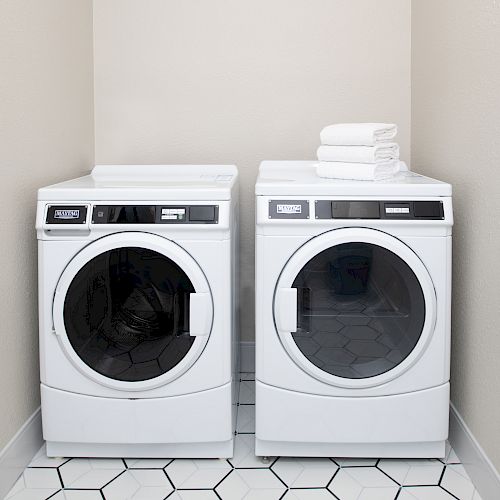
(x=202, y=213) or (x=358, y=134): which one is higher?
(x=358, y=134)

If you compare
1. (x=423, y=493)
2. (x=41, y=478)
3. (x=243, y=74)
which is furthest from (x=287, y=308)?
(x=243, y=74)

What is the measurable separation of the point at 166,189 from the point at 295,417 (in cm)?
86

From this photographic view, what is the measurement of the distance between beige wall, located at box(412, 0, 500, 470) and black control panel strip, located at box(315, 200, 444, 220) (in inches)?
6.1

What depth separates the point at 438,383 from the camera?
205cm

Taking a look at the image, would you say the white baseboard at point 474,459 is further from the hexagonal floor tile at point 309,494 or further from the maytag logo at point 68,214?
the maytag logo at point 68,214

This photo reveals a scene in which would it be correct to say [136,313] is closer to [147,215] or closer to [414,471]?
[147,215]

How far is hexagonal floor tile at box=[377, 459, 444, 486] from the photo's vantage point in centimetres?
199

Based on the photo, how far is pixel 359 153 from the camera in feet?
7.06

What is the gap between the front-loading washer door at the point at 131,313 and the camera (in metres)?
2.01

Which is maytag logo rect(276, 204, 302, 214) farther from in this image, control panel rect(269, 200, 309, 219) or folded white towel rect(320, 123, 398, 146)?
folded white towel rect(320, 123, 398, 146)

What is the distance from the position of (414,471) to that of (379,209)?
87 centimetres

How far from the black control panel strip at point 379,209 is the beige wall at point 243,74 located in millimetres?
916

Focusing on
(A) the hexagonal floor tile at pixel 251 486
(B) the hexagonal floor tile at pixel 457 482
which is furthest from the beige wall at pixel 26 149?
(B) the hexagonal floor tile at pixel 457 482

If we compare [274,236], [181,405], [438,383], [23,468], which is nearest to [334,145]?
[274,236]
